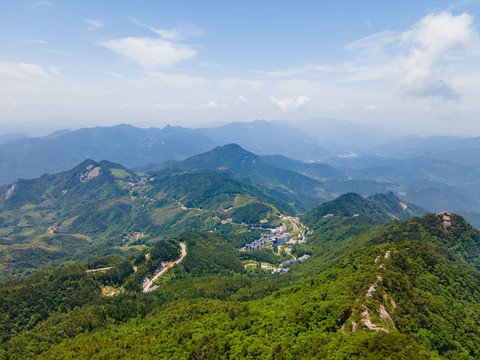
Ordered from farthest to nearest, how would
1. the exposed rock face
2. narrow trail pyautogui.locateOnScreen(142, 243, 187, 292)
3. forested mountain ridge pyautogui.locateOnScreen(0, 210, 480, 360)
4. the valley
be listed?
the exposed rock face < narrow trail pyautogui.locateOnScreen(142, 243, 187, 292) < the valley < forested mountain ridge pyautogui.locateOnScreen(0, 210, 480, 360)

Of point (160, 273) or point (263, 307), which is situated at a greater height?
point (263, 307)

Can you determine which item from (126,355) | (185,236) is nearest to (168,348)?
(126,355)

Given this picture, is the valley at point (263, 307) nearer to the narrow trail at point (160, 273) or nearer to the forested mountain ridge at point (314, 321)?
the forested mountain ridge at point (314, 321)

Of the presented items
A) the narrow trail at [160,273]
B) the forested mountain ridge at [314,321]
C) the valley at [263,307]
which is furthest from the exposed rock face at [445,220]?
the narrow trail at [160,273]

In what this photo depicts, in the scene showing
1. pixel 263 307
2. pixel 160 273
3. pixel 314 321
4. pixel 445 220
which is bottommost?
pixel 160 273

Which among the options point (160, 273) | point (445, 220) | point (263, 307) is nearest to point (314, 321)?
point (263, 307)

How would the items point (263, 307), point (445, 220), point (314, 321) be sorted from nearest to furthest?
1. point (314, 321)
2. point (263, 307)
3. point (445, 220)

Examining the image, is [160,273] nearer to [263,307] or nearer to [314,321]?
[263,307]


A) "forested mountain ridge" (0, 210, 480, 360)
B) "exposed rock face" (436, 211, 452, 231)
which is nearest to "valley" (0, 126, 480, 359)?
"forested mountain ridge" (0, 210, 480, 360)

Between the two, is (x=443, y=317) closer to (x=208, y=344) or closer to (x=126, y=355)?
(x=208, y=344)

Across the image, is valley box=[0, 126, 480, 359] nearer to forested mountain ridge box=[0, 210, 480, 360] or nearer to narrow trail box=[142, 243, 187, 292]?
forested mountain ridge box=[0, 210, 480, 360]

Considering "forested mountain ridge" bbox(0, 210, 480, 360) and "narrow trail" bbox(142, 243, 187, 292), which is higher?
"forested mountain ridge" bbox(0, 210, 480, 360)
